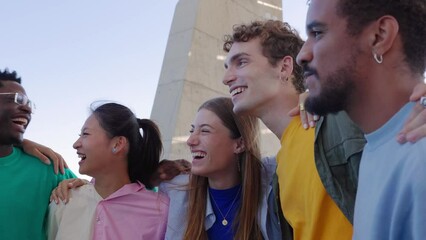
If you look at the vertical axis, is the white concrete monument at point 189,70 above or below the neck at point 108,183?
above

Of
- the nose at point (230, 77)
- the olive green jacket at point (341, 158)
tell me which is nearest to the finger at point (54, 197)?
the nose at point (230, 77)

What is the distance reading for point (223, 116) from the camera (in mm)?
2855

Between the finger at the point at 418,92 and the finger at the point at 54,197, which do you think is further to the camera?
the finger at the point at 54,197

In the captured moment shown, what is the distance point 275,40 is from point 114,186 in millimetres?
1336

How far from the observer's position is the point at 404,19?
133 cm

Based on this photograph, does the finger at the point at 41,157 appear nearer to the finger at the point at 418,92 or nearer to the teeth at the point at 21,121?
the teeth at the point at 21,121

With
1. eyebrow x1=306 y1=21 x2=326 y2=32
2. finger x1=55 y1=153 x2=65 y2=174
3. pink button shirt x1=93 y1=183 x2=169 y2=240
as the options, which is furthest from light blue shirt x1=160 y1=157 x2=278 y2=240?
eyebrow x1=306 y1=21 x2=326 y2=32

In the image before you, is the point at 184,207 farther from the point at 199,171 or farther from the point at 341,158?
the point at 341,158

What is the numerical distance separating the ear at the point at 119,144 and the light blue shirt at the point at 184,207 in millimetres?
437

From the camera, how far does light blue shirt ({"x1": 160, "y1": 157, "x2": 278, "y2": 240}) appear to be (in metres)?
2.45

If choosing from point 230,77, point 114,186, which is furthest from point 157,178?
point 230,77

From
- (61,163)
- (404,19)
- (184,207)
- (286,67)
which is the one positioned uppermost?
(286,67)

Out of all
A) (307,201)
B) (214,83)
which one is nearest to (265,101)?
(307,201)

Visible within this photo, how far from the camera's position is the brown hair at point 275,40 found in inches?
99.0
